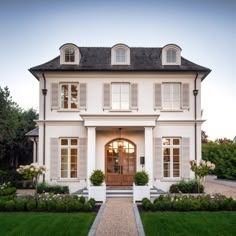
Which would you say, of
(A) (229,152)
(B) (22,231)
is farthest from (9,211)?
(A) (229,152)

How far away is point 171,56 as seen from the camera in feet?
57.9

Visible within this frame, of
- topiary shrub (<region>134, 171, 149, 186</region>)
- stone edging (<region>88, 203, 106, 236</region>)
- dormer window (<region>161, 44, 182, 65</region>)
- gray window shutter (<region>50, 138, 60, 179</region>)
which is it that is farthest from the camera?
dormer window (<region>161, 44, 182, 65</region>)

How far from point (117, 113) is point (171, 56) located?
4.88 metres

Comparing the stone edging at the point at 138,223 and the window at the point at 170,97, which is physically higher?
the window at the point at 170,97

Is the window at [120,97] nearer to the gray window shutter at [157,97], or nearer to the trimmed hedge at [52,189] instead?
the gray window shutter at [157,97]

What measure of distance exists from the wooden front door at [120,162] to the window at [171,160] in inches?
70.9

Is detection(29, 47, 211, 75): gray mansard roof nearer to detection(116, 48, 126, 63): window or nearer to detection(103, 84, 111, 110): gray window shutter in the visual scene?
detection(116, 48, 126, 63): window

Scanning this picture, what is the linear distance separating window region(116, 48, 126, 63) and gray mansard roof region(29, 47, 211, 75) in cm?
50

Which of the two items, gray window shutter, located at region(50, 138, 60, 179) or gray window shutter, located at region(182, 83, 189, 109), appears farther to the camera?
gray window shutter, located at region(182, 83, 189, 109)

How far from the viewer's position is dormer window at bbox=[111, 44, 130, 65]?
1748 centimetres

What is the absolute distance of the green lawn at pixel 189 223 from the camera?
28.2ft

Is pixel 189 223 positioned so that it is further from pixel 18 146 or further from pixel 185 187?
pixel 18 146

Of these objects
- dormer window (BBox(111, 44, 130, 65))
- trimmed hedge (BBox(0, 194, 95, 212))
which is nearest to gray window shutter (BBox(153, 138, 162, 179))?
dormer window (BBox(111, 44, 130, 65))

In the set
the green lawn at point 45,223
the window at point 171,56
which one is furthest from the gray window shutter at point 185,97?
the green lawn at point 45,223
